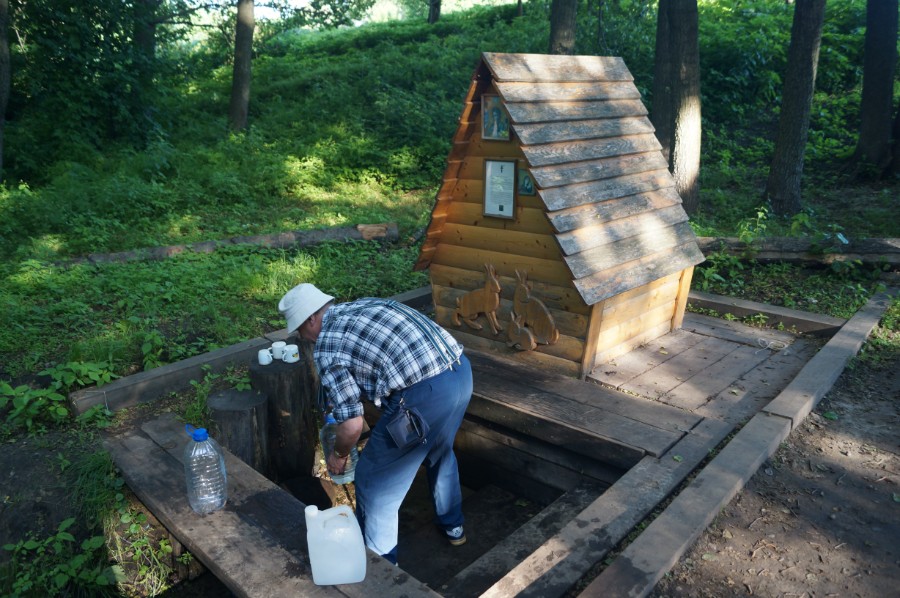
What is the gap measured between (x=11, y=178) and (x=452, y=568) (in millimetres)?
10854

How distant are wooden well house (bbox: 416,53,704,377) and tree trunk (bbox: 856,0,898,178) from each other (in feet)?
23.7

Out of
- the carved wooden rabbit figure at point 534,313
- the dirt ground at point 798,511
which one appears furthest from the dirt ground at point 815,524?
the carved wooden rabbit figure at point 534,313

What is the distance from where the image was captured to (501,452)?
4.85 meters

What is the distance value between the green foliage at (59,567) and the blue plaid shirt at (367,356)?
1.61 m

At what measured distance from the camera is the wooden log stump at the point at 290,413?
466cm

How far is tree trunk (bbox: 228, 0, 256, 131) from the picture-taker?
46.0 ft

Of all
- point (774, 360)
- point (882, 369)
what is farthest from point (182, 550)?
point (882, 369)

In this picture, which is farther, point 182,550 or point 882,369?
point 882,369

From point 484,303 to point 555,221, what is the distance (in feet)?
3.34

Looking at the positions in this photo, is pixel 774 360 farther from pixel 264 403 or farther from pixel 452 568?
pixel 264 403

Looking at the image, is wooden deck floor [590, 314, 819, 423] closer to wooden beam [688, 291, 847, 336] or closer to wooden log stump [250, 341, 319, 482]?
wooden beam [688, 291, 847, 336]

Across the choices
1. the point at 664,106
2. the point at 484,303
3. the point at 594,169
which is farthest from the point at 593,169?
the point at 664,106

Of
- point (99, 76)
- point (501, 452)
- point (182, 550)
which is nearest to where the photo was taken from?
point (182, 550)

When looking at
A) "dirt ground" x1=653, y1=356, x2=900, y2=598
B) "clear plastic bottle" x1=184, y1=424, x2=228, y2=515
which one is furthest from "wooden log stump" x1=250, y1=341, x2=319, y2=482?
"dirt ground" x1=653, y1=356, x2=900, y2=598
